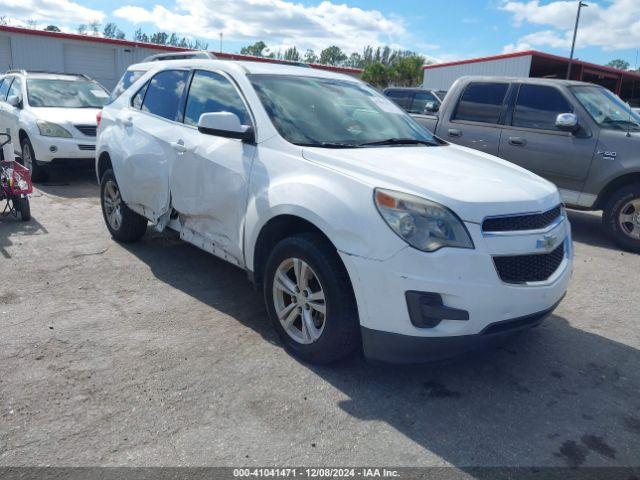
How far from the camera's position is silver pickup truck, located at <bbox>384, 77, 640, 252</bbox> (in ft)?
21.7

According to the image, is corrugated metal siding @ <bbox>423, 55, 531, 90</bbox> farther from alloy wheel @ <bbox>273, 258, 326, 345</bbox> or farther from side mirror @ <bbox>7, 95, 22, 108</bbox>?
alloy wheel @ <bbox>273, 258, 326, 345</bbox>

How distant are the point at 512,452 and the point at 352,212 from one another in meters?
1.46

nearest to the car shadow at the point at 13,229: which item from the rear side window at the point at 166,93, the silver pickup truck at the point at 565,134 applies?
the rear side window at the point at 166,93

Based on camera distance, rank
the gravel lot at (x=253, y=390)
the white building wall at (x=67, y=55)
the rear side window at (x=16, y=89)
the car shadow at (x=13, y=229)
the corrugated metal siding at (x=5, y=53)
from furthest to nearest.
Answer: the white building wall at (x=67, y=55)
the corrugated metal siding at (x=5, y=53)
the rear side window at (x=16, y=89)
the car shadow at (x=13, y=229)
the gravel lot at (x=253, y=390)

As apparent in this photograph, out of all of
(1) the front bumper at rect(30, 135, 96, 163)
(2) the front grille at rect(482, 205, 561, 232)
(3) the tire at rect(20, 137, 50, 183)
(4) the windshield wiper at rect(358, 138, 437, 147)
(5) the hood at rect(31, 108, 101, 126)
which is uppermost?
(4) the windshield wiper at rect(358, 138, 437, 147)

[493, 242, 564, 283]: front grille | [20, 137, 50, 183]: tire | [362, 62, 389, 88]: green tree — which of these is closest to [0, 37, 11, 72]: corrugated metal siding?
[20, 137, 50, 183]: tire

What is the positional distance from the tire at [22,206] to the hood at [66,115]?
9.27ft

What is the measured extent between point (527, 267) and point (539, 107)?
16.3ft

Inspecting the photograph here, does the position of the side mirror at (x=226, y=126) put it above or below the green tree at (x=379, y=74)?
below

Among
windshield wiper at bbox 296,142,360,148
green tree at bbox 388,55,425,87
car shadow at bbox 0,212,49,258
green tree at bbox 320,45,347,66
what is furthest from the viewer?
green tree at bbox 320,45,347,66

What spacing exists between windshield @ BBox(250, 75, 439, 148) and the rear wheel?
640 centimetres

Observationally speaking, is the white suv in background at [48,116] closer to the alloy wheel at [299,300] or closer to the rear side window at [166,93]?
the rear side window at [166,93]

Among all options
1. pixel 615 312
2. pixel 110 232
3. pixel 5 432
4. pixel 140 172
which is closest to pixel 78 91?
pixel 110 232

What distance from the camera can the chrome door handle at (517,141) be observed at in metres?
7.31
